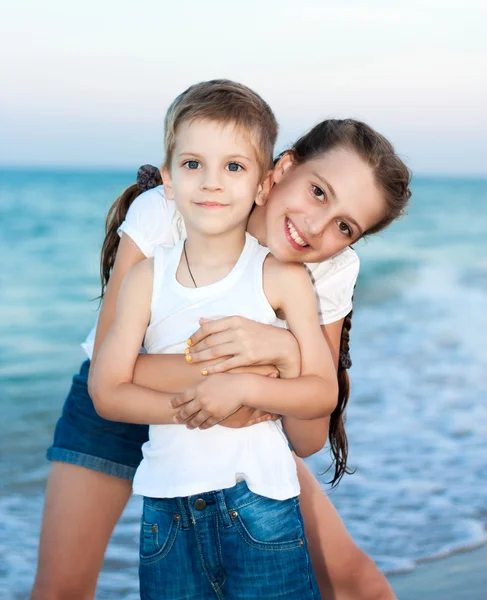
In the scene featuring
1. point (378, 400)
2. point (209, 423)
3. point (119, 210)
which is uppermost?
point (378, 400)

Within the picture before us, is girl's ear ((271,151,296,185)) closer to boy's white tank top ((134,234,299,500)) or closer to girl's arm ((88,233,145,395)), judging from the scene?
boy's white tank top ((134,234,299,500))

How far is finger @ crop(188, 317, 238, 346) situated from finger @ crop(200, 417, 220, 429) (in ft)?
0.69

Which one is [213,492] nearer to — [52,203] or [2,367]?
[2,367]

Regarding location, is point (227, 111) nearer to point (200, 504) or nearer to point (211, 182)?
point (211, 182)

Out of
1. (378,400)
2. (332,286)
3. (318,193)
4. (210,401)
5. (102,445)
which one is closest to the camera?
(210,401)

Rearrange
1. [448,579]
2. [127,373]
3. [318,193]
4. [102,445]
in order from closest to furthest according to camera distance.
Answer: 1. [127,373]
2. [318,193]
3. [102,445]
4. [448,579]

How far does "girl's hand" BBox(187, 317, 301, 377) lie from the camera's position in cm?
236

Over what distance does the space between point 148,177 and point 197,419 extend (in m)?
1.05

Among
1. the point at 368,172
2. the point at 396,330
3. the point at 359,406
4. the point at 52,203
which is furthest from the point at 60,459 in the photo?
the point at 52,203

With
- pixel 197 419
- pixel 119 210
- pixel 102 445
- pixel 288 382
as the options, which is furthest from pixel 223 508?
pixel 119 210

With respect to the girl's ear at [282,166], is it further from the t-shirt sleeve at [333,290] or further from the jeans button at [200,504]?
the jeans button at [200,504]

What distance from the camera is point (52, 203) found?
23000mm

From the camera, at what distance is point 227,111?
7.94 ft

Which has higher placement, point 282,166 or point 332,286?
point 282,166
